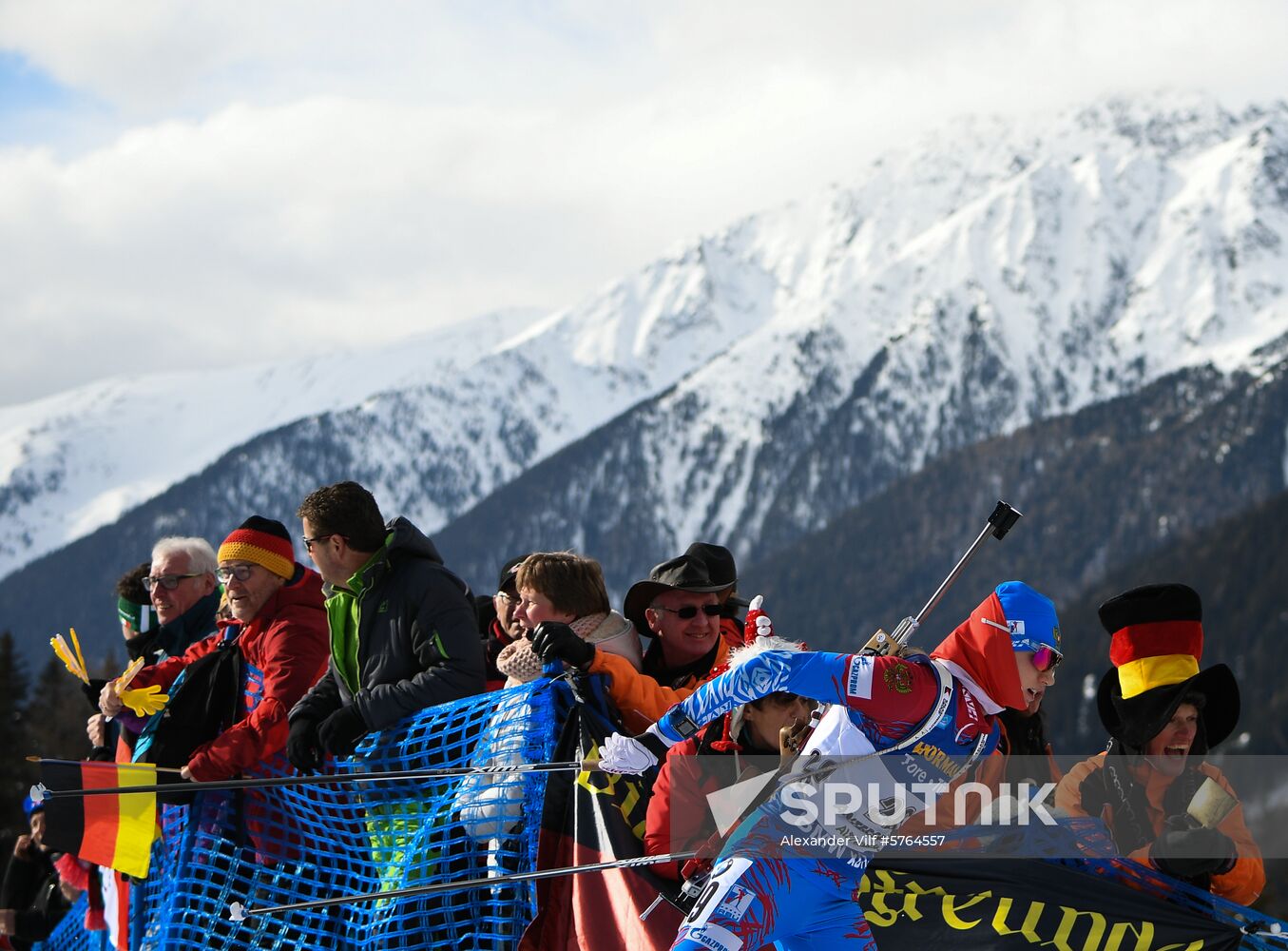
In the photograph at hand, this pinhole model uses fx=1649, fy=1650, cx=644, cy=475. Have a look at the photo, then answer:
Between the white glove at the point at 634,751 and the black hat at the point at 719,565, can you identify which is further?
the black hat at the point at 719,565

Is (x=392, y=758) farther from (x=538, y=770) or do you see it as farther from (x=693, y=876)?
(x=693, y=876)

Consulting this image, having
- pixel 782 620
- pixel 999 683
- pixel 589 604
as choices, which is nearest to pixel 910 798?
pixel 999 683

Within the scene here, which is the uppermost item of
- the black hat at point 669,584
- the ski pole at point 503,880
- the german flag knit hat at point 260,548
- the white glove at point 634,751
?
the german flag knit hat at point 260,548

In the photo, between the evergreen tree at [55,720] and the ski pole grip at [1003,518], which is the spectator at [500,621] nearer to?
the ski pole grip at [1003,518]

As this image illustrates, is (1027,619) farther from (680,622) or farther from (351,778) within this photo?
(351,778)

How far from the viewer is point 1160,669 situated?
5.70 metres

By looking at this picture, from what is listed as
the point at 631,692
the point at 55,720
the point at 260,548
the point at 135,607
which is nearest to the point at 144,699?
the point at 260,548

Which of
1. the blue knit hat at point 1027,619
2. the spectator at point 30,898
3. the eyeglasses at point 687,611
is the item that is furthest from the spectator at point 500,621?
the spectator at point 30,898

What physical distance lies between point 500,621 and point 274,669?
3.09ft

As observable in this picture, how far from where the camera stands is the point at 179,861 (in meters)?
6.65

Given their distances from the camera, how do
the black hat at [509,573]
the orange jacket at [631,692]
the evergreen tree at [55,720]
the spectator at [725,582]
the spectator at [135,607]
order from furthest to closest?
the evergreen tree at [55,720] < the spectator at [135,607] < the black hat at [509,573] < the spectator at [725,582] < the orange jacket at [631,692]

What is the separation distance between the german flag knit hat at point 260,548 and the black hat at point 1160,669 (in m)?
3.33

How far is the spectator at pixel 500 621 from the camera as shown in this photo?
6.61 meters

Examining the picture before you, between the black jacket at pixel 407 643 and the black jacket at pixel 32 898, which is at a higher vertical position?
the black jacket at pixel 407 643
